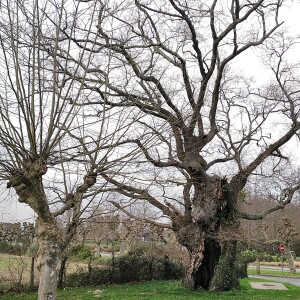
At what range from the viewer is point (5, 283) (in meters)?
14.5

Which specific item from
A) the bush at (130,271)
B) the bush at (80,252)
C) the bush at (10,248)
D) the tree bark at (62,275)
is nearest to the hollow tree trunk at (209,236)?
the bush at (130,271)

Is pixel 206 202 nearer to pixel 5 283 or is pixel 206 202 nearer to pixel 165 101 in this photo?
pixel 5 283

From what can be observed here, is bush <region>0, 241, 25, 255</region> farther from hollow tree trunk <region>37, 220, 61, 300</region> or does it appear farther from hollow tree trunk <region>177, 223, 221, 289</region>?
hollow tree trunk <region>37, 220, 61, 300</region>

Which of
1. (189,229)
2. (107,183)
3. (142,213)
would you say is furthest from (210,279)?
(107,183)

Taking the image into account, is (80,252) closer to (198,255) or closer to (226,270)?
(198,255)

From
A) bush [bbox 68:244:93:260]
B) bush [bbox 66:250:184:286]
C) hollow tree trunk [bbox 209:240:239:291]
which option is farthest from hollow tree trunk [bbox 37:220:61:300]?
bush [bbox 68:244:93:260]

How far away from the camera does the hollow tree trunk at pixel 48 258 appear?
575 centimetres

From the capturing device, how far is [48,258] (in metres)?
5.85

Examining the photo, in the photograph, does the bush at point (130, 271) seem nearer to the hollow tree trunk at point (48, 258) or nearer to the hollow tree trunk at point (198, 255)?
the hollow tree trunk at point (198, 255)

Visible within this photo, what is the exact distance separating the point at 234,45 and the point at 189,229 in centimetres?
774

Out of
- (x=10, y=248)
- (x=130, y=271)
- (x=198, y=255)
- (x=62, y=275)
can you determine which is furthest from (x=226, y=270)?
(x=10, y=248)

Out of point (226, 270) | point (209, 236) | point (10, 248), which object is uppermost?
point (209, 236)

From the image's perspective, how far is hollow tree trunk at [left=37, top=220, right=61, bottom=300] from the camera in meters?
5.75

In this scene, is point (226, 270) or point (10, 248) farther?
point (226, 270)
